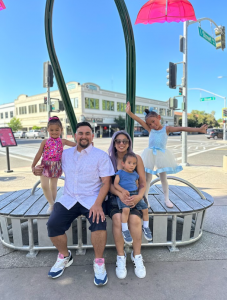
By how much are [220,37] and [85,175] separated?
29.6ft

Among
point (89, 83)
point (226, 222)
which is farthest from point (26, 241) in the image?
point (89, 83)

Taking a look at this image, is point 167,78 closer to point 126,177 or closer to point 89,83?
point 126,177

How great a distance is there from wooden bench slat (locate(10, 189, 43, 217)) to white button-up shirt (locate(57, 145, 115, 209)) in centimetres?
54

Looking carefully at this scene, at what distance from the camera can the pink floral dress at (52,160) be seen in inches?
104

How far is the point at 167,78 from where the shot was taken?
8422 millimetres

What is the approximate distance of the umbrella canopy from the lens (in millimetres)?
3281

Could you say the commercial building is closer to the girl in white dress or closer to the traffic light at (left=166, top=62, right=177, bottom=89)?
the traffic light at (left=166, top=62, right=177, bottom=89)

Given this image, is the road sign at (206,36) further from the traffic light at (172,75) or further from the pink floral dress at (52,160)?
the pink floral dress at (52,160)

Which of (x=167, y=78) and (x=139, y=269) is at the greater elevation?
(x=167, y=78)

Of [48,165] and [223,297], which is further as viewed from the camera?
[48,165]

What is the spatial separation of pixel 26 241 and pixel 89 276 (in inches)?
45.3

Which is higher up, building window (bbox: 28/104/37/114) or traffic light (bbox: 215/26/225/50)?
building window (bbox: 28/104/37/114)

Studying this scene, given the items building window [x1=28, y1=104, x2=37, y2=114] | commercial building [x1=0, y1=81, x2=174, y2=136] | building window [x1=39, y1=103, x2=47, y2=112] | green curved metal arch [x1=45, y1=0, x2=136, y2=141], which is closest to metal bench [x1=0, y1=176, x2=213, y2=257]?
green curved metal arch [x1=45, y1=0, x2=136, y2=141]

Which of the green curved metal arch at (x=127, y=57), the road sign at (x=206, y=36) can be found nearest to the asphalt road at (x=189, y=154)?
the road sign at (x=206, y=36)
